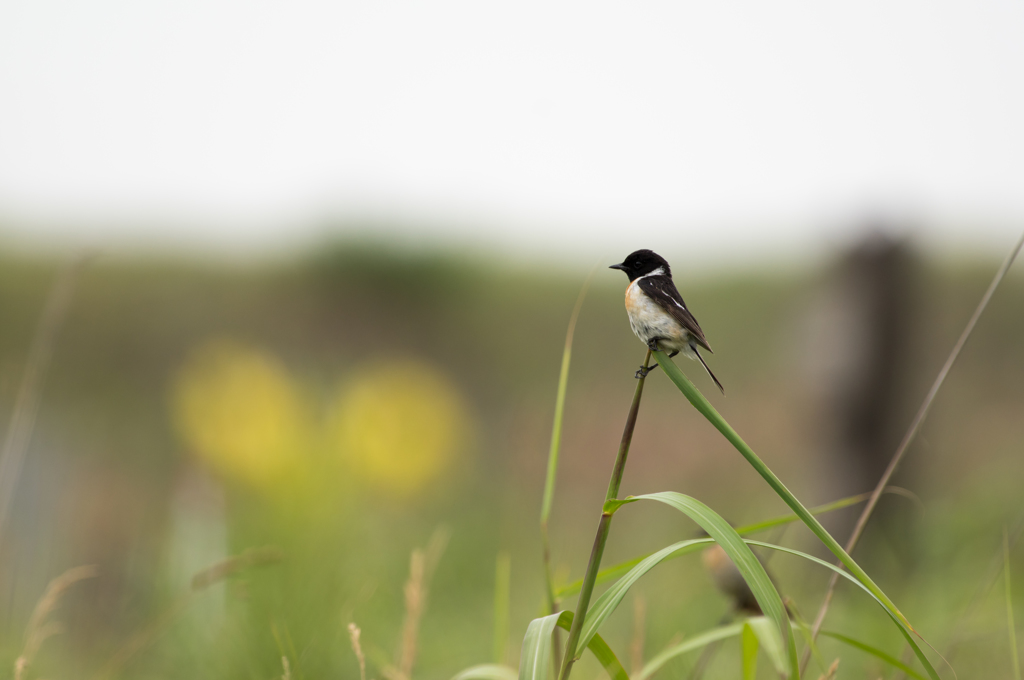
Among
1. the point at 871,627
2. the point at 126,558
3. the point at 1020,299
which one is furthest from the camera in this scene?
the point at 1020,299

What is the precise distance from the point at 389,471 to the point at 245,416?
47.7 inches

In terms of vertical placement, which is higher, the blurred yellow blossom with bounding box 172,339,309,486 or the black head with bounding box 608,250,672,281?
the black head with bounding box 608,250,672,281

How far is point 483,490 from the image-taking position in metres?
6.55

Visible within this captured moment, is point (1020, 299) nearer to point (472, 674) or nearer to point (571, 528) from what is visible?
point (571, 528)

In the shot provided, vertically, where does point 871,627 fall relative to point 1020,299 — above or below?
above

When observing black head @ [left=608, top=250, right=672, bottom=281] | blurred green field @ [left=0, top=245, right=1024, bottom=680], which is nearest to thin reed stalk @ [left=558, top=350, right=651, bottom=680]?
black head @ [left=608, top=250, right=672, bottom=281]

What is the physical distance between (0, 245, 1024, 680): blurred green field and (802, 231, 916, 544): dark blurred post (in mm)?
71

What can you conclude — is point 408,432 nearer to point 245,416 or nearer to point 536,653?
point 245,416

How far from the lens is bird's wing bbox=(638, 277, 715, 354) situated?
2.44ft

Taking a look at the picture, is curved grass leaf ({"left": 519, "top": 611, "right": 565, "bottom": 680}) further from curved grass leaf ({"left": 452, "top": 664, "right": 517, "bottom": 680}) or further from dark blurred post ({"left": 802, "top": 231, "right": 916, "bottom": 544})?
dark blurred post ({"left": 802, "top": 231, "right": 916, "bottom": 544})

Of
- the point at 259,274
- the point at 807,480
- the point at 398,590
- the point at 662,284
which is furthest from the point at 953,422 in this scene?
the point at 259,274

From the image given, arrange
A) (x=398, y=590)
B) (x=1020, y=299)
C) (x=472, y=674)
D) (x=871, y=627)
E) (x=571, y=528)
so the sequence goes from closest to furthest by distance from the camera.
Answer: (x=472, y=674) → (x=871, y=627) → (x=398, y=590) → (x=571, y=528) → (x=1020, y=299)

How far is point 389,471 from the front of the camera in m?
4.74

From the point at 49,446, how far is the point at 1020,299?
16175 mm
